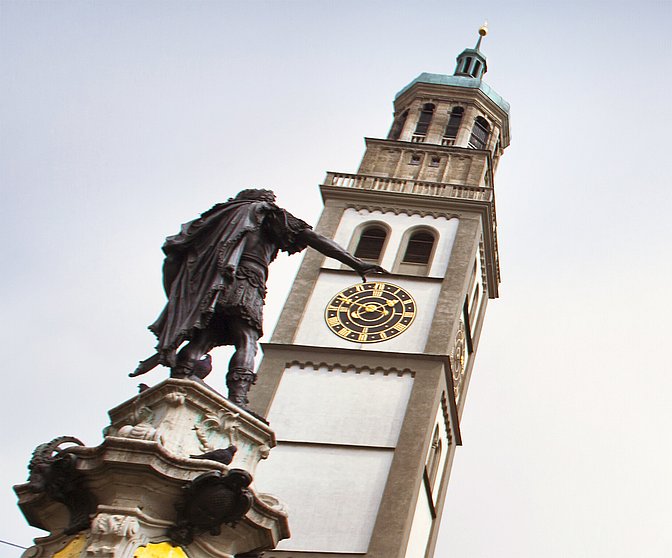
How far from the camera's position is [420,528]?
22984mm

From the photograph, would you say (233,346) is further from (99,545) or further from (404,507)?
(404,507)

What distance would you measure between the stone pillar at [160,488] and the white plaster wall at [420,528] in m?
14.5

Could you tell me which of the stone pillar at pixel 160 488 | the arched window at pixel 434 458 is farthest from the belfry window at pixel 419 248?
the stone pillar at pixel 160 488

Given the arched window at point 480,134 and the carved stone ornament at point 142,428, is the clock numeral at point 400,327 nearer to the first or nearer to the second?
the arched window at point 480,134

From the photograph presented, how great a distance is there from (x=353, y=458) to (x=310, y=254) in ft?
19.8

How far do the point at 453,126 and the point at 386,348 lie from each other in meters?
9.96

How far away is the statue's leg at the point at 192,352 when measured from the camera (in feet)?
26.2

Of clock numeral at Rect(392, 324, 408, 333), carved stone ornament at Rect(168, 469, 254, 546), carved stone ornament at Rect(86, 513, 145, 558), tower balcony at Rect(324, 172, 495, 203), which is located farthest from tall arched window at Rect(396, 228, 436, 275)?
carved stone ornament at Rect(86, 513, 145, 558)

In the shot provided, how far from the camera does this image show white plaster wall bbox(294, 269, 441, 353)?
24531 millimetres

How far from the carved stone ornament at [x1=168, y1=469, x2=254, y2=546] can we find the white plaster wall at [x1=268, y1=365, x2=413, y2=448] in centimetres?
1553

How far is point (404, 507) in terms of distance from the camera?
2127 cm

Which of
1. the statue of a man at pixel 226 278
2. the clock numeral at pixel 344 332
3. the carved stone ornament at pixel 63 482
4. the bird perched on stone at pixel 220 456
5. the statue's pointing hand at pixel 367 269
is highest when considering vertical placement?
the clock numeral at pixel 344 332

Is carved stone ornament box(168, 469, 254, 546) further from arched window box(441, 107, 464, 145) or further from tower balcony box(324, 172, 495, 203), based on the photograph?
arched window box(441, 107, 464, 145)

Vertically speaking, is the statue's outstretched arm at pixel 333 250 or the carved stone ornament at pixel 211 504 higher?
the statue's outstretched arm at pixel 333 250
